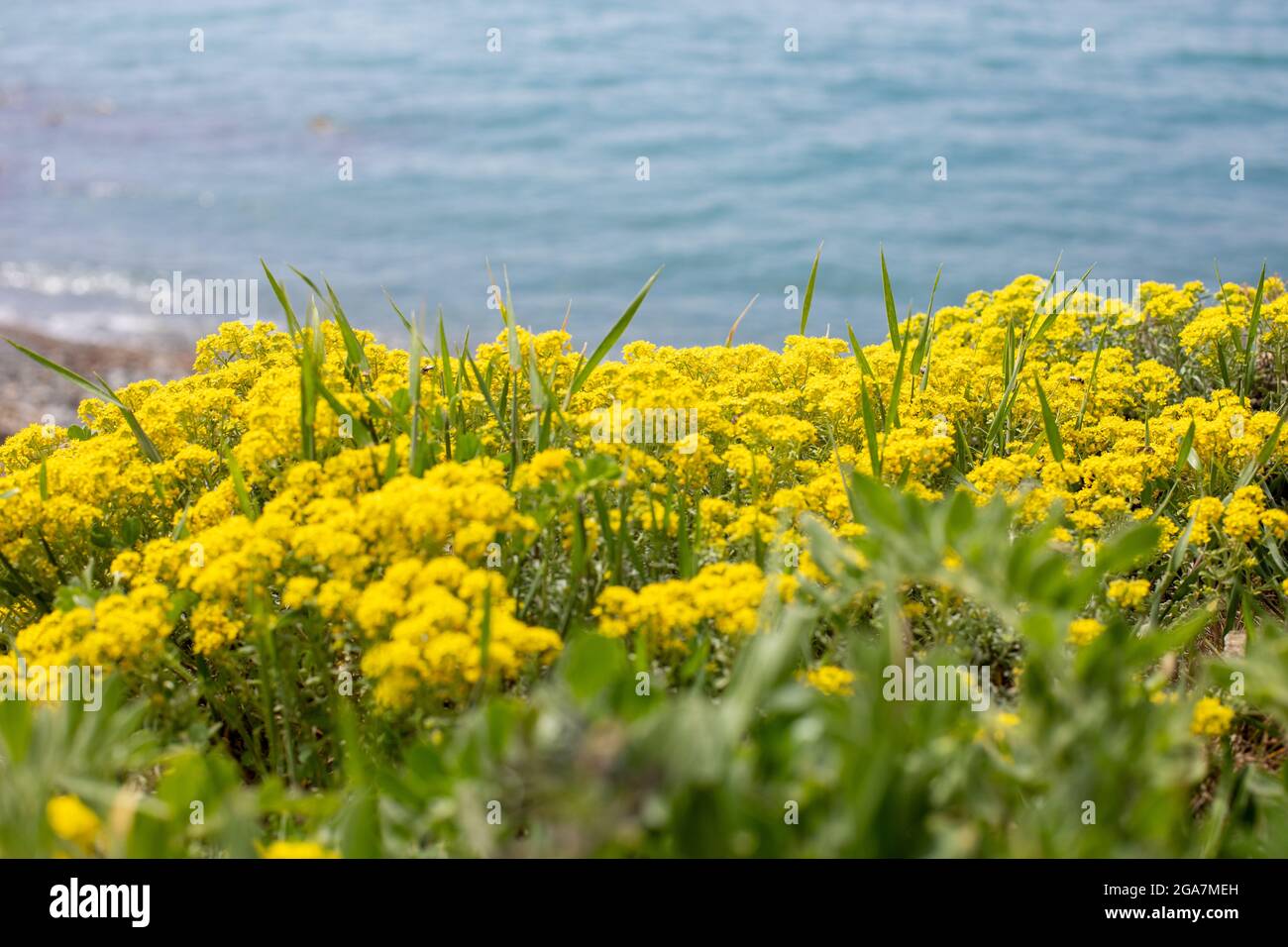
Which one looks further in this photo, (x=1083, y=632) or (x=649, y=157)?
(x=649, y=157)

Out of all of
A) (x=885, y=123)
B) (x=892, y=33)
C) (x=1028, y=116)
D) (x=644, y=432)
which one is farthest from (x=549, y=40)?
(x=644, y=432)

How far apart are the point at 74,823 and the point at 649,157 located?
15.6m

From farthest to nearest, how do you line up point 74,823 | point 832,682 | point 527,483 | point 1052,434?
point 1052,434 < point 527,483 < point 832,682 < point 74,823

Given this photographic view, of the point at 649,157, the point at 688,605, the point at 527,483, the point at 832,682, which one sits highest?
the point at 649,157

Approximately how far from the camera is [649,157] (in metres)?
16.4

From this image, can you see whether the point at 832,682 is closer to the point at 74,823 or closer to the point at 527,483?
the point at 527,483

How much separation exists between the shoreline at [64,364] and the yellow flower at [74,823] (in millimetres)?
5941

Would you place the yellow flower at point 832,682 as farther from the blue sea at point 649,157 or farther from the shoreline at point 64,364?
the blue sea at point 649,157

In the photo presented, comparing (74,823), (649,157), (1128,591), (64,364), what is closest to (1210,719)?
(1128,591)

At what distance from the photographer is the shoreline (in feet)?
25.4

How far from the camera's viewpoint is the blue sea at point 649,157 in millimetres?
12758

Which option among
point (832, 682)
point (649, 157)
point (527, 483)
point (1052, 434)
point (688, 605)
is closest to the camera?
point (832, 682)

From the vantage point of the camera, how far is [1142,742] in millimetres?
1615
